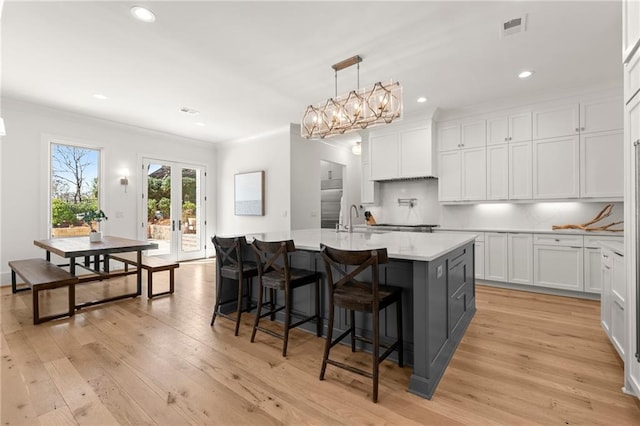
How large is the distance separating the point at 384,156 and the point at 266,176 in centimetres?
240

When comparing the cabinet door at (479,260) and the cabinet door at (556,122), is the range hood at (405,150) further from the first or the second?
the cabinet door at (556,122)

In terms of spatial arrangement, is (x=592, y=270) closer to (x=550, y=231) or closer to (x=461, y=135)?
(x=550, y=231)

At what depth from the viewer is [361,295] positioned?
199 cm

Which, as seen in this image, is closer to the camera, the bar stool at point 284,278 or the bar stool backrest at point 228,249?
the bar stool at point 284,278

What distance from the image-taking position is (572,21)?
2.60 meters

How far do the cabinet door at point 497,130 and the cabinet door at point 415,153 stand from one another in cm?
88

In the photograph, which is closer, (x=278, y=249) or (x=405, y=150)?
(x=278, y=249)

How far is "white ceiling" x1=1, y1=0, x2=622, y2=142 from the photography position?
2.50 metres

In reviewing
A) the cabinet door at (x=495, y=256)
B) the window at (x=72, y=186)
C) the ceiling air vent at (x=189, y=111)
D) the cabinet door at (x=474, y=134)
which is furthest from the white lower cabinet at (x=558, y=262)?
the window at (x=72, y=186)

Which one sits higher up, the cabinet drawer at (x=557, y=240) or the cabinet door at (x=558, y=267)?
the cabinet drawer at (x=557, y=240)

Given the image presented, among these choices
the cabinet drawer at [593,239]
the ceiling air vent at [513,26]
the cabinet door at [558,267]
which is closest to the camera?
the ceiling air vent at [513,26]

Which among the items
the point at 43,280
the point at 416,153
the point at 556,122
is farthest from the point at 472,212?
the point at 43,280

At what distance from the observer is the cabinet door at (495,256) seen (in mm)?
4375

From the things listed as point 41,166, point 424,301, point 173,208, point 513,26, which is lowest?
point 424,301
